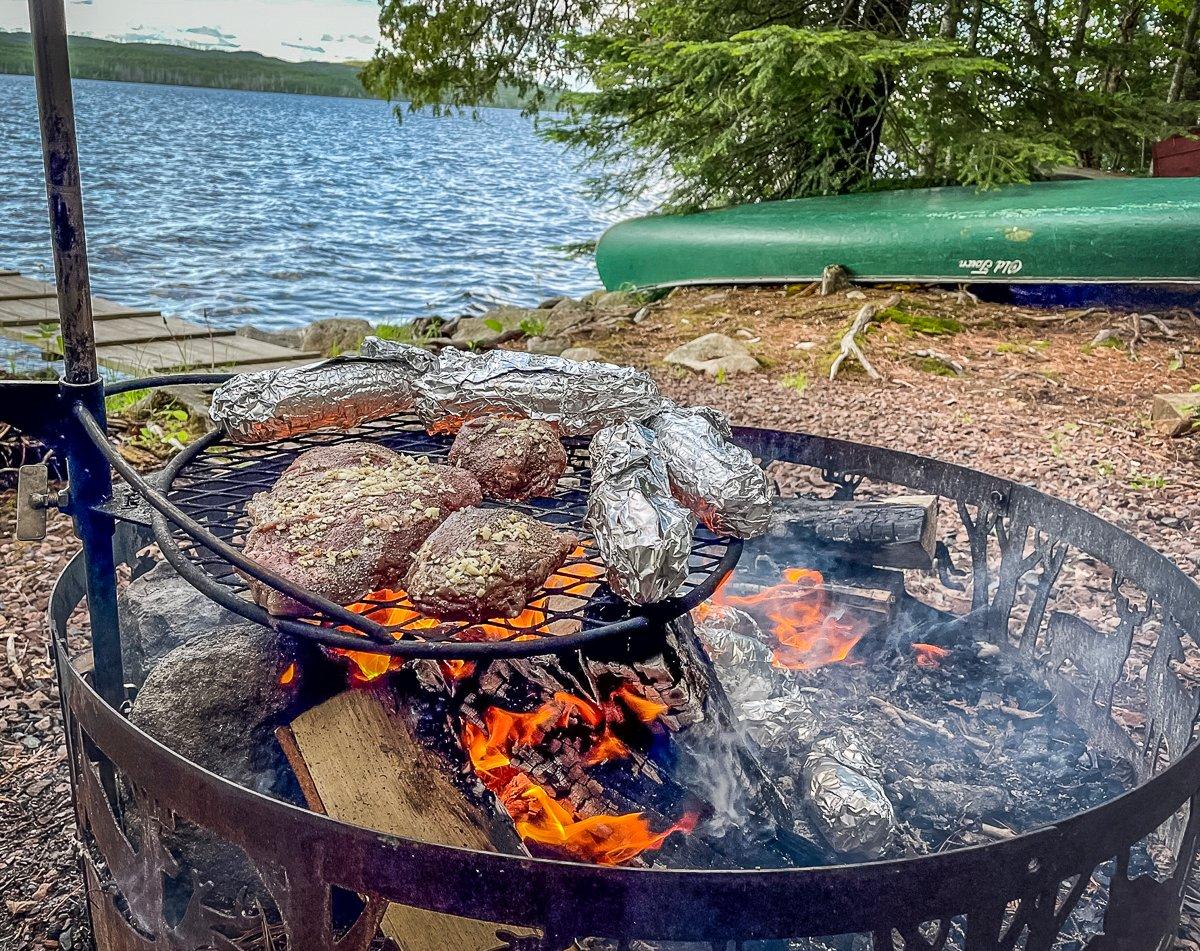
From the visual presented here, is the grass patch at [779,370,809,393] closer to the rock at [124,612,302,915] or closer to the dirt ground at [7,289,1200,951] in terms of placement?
the dirt ground at [7,289,1200,951]

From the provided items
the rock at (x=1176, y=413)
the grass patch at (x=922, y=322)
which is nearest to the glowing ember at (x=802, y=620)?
the rock at (x=1176, y=413)

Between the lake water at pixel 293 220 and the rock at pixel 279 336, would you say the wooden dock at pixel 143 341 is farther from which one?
→ the rock at pixel 279 336

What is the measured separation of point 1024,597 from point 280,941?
120 inches

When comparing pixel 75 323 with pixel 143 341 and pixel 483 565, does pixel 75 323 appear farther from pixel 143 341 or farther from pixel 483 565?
pixel 143 341

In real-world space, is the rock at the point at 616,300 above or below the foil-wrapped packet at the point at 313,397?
below

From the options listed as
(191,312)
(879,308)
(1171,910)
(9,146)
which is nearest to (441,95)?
(191,312)

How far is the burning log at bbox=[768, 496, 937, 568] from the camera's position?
123 inches

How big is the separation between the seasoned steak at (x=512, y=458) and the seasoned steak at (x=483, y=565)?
0.94 feet

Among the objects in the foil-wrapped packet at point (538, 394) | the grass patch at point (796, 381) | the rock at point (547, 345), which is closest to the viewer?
the foil-wrapped packet at point (538, 394)

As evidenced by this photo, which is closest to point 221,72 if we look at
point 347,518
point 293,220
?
point 293,220

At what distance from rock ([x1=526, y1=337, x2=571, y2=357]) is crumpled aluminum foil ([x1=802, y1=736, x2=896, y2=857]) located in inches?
213

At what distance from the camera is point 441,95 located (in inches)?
467

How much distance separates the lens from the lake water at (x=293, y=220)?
1727cm

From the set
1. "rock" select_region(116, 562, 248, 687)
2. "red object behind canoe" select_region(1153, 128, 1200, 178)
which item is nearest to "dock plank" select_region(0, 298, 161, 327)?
"rock" select_region(116, 562, 248, 687)
